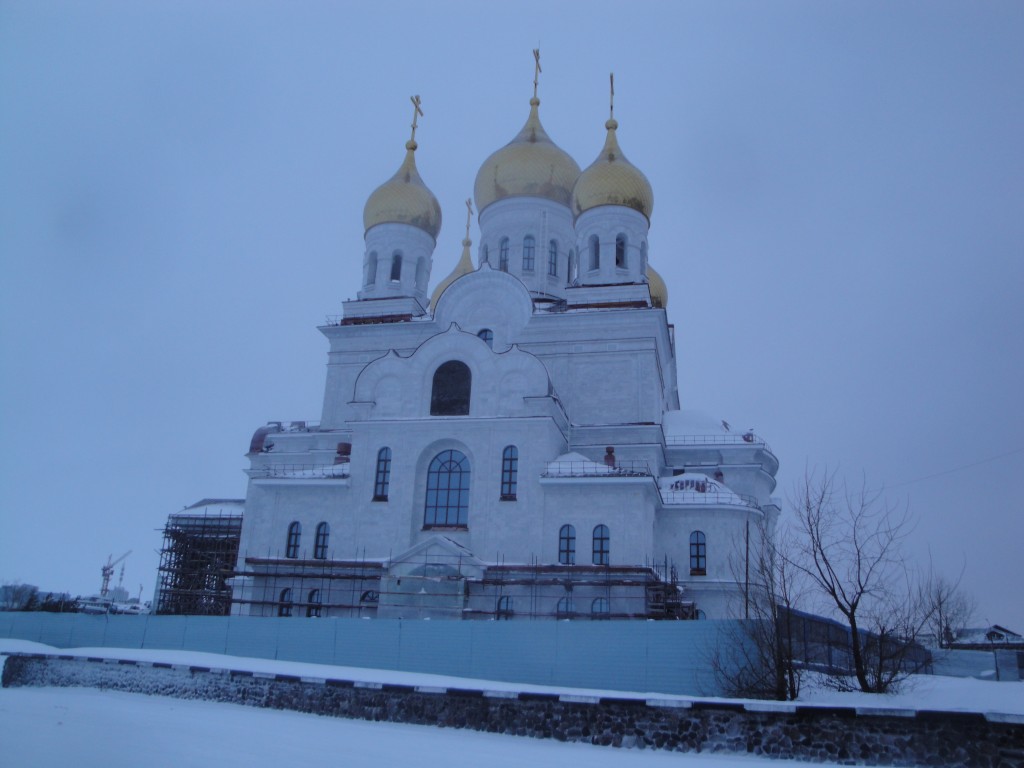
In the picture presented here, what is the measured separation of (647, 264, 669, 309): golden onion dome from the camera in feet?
115

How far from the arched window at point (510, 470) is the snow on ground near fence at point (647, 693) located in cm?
791

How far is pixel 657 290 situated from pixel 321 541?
17.2 metres

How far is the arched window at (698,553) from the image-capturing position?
25.2 m

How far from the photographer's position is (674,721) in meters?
A: 11.2

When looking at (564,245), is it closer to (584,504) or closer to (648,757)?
(584,504)

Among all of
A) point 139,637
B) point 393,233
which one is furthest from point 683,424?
point 139,637

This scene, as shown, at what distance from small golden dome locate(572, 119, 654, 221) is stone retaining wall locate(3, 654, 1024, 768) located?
66.8ft

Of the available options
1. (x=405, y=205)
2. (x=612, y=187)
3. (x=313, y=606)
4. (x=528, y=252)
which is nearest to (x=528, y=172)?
(x=528, y=252)

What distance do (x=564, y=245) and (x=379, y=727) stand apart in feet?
76.2

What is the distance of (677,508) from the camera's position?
84.1ft

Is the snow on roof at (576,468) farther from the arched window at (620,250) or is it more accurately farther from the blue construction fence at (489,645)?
the arched window at (620,250)

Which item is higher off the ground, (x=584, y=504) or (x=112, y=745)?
(x=584, y=504)

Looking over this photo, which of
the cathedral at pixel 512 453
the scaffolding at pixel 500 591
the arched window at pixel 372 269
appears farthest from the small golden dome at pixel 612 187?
the scaffolding at pixel 500 591

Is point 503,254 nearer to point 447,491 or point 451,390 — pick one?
point 451,390
